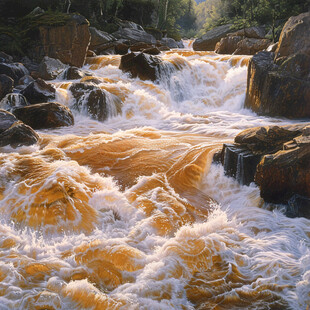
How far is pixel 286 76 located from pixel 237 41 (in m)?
12.5

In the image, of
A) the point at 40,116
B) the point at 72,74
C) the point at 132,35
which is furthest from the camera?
the point at 132,35

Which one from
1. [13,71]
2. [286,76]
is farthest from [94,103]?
[286,76]

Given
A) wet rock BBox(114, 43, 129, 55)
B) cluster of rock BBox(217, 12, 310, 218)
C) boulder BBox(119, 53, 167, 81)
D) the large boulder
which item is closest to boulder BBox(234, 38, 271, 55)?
wet rock BBox(114, 43, 129, 55)

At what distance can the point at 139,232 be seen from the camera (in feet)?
14.1

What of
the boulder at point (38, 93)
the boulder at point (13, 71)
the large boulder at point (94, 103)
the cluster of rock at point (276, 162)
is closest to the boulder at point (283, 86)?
the cluster of rock at point (276, 162)

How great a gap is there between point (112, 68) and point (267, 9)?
1736 centimetres

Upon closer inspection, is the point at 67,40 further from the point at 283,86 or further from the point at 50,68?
the point at 283,86

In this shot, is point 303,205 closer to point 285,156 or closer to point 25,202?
point 285,156

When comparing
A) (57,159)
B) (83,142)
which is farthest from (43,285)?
(83,142)

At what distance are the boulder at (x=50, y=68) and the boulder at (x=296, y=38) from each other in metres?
9.66

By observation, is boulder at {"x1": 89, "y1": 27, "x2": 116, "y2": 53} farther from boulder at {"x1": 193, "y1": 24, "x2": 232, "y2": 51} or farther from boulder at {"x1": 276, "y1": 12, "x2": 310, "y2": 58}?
boulder at {"x1": 276, "y1": 12, "x2": 310, "y2": 58}

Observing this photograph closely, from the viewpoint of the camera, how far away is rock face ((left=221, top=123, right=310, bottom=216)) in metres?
4.73

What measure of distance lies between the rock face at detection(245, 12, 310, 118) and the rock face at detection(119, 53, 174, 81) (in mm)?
4328

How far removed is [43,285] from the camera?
331 cm
